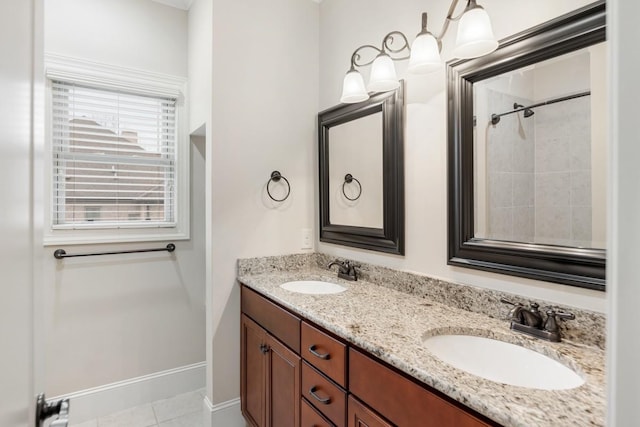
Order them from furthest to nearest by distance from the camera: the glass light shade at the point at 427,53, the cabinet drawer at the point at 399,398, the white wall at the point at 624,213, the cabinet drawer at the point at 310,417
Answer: the glass light shade at the point at 427,53, the cabinet drawer at the point at 310,417, the cabinet drawer at the point at 399,398, the white wall at the point at 624,213

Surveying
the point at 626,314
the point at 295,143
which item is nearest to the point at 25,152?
the point at 626,314

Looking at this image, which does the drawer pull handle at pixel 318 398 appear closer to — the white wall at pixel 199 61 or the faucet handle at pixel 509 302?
the faucet handle at pixel 509 302

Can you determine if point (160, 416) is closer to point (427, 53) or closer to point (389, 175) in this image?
point (389, 175)

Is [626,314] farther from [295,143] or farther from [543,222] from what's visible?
[295,143]

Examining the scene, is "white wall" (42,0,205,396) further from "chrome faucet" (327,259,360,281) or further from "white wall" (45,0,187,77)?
"chrome faucet" (327,259,360,281)

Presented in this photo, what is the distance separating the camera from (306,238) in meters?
2.40

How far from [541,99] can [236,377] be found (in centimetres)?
213

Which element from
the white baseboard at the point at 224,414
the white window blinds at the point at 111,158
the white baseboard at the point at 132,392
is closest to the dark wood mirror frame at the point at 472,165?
the white baseboard at the point at 224,414

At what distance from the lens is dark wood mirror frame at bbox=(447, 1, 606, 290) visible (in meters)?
1.08

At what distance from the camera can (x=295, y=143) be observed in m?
2.35

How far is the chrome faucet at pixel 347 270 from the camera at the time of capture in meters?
2.03

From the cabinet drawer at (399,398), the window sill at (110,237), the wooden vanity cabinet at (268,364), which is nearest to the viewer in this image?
the cabinet drawer at (399,398)

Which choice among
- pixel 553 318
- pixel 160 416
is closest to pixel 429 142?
pixel 553 318

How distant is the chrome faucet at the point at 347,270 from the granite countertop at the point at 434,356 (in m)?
0.11
